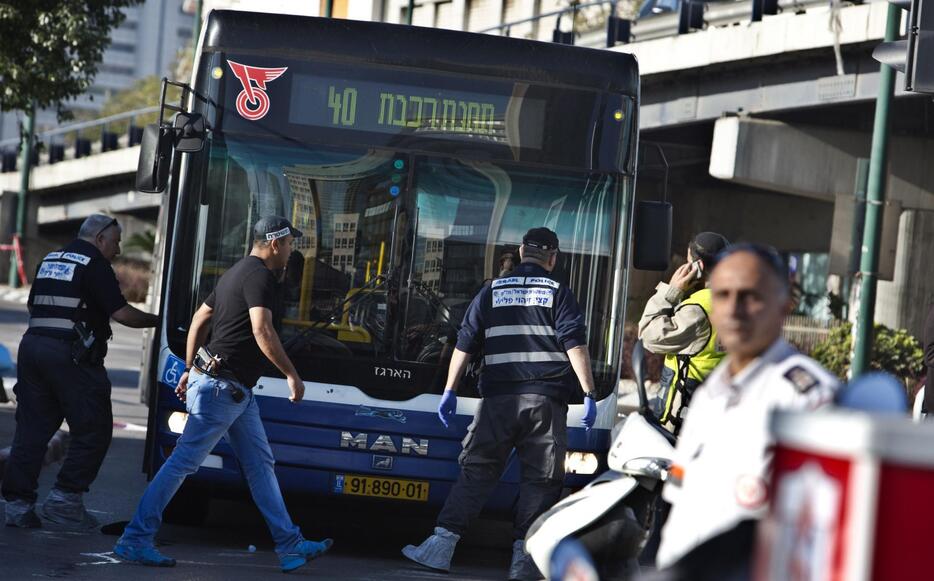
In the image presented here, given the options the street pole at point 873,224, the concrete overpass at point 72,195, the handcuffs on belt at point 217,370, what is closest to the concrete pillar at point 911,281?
the street pole at point 873,224

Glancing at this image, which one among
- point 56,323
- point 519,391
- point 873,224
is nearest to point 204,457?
point 56,323

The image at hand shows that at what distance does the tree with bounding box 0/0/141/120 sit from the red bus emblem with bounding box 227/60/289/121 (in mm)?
9817

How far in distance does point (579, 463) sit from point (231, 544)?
1933 mm

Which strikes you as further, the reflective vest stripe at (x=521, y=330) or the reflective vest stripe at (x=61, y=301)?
the reflective vest stripe at (x=61, y=301)

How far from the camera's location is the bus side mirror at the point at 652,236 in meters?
9.06

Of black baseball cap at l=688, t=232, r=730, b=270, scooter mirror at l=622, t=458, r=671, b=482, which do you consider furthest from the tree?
scooter mirror at l=622, t=458, r=671, b=482

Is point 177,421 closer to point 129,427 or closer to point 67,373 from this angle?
point 67,373

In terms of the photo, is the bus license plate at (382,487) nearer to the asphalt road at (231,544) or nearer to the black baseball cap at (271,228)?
the asphalt road at (231,544)

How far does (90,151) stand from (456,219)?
137 feet

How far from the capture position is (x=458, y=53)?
352 inches

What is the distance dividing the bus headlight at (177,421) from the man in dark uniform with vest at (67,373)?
48 centimetres

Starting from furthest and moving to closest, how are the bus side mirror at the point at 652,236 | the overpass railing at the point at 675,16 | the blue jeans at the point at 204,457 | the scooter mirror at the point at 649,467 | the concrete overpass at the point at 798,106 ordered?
the overpass railing at the point at 675,16, the concrete overpass at the point at 798,106, the bus side mirror at the point at 652,236, the blue jeans at the point at 204,457, the scooter mirror at the point at 649,467

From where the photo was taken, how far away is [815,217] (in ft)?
114

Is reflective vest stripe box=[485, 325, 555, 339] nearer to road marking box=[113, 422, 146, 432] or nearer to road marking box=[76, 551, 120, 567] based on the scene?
road marking box=[76, 551, 120, 567]
